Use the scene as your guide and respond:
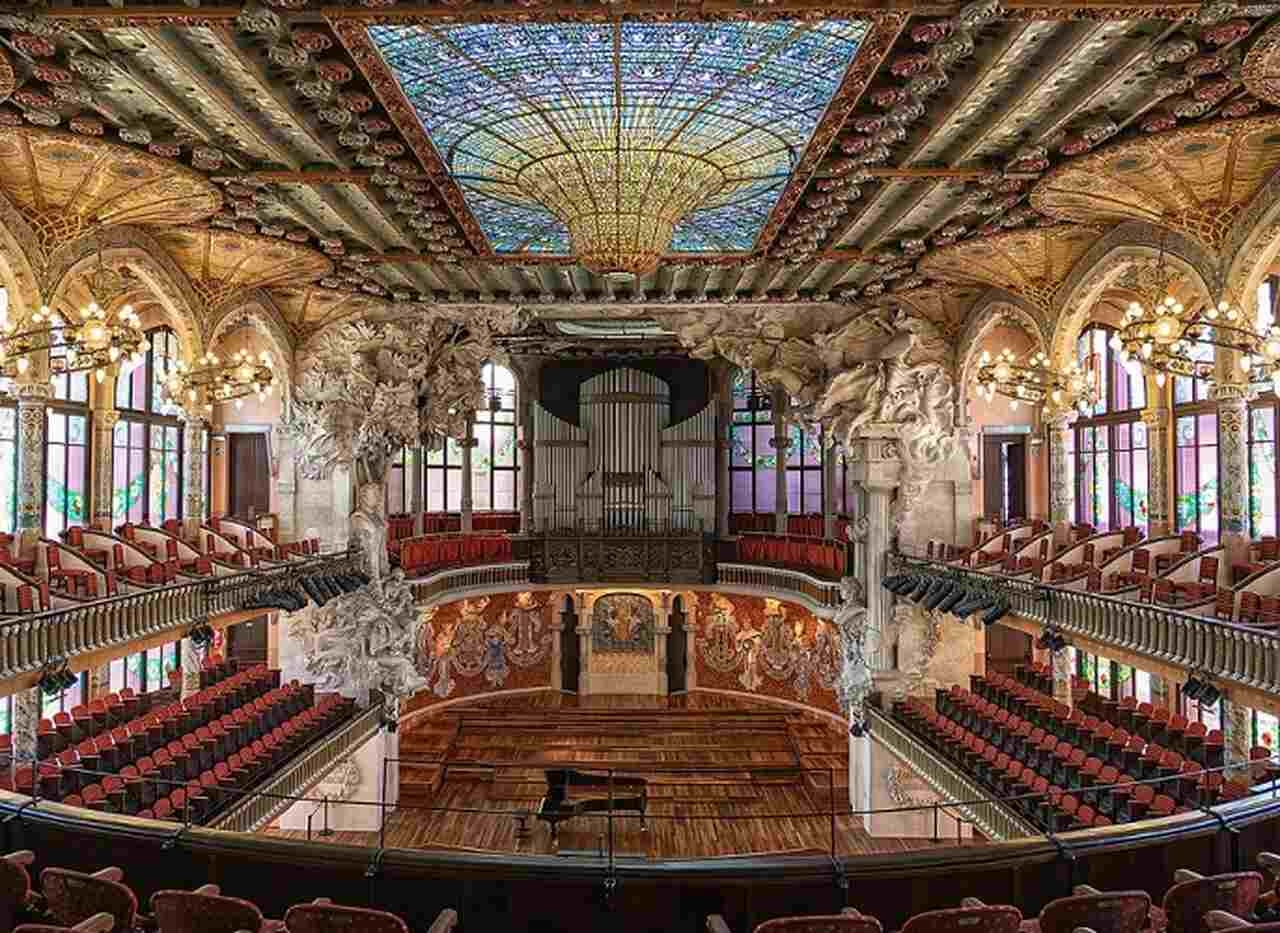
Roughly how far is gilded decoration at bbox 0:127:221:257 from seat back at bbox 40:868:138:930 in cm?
848

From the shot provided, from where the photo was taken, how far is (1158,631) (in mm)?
12555

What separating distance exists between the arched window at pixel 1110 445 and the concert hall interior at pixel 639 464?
0.16 meters

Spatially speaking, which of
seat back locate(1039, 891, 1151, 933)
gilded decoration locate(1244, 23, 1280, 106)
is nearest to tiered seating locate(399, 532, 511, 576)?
gilded decoration locate(1244, 23, 1280, 106)

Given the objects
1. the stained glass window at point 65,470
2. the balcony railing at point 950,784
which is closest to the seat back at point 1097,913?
the balcony railing at point 950,784

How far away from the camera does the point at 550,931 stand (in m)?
6.12

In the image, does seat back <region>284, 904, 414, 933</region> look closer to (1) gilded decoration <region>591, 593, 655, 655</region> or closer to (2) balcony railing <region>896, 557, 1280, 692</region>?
(2) balcony railing <region>896, 557, 1280, 692</region>

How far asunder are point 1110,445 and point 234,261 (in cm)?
1888

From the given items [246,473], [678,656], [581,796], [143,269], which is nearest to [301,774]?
[581,796]

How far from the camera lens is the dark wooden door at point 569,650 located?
3064cm

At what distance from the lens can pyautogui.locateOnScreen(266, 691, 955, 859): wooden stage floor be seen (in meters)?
19.5

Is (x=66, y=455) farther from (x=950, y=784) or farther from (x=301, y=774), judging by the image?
(x=950, y=784)

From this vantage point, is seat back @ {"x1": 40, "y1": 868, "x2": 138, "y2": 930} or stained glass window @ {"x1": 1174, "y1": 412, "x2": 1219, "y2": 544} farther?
stained glass window @ {"x1": 1174, "y1": 412, "x2": 1219, "y2": 544}

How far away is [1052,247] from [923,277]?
2.99m

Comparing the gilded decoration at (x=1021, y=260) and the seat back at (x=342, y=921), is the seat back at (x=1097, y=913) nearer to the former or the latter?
the seat back at (x=342, y=921)
